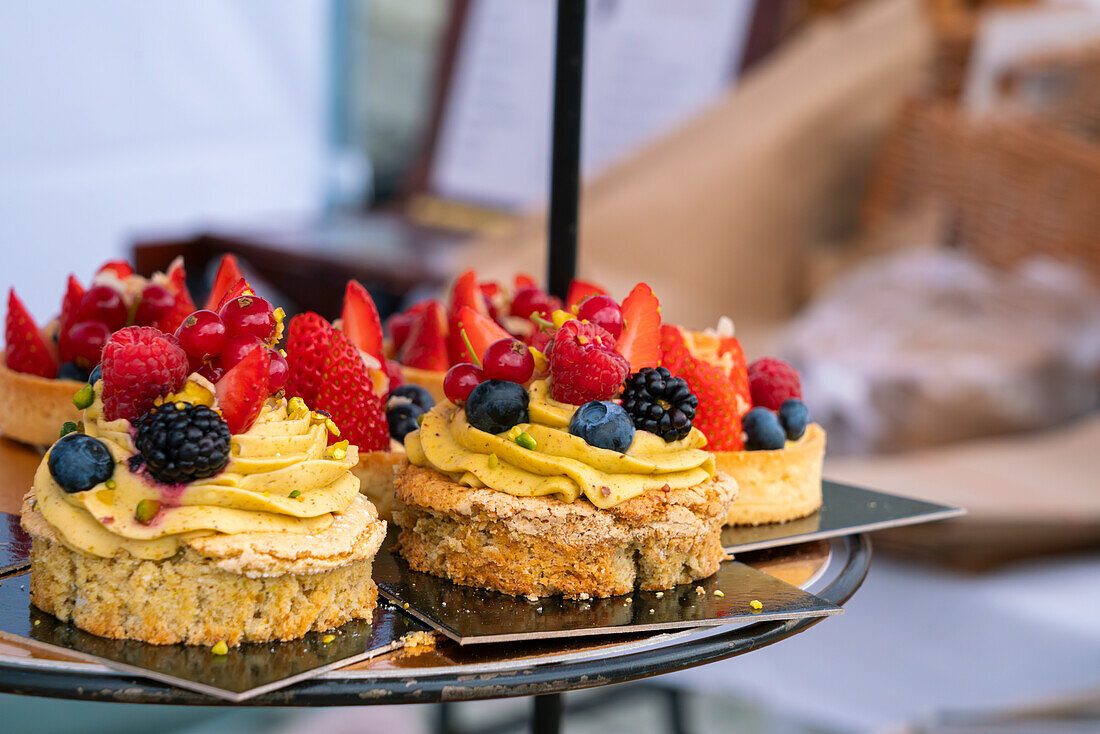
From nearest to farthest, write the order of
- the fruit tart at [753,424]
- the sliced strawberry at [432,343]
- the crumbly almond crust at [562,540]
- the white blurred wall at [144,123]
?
the crumbly almond crust at [562,540]
the fruit tart at [753,424]
the sliced strawberry at [432,343]
the white blurred wall at [144,123]

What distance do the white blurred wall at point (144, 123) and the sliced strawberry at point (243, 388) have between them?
8.66ft

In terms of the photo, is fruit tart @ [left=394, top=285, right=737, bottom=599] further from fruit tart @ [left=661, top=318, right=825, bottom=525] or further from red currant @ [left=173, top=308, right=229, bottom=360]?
red currant @ [left=173, top=308, right=229, bottom=360]

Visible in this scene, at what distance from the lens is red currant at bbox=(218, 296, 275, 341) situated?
1.05 meters

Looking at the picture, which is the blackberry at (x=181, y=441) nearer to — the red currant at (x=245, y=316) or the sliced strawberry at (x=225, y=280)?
the red currant at (x=245, y=316)

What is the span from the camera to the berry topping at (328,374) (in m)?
1.26

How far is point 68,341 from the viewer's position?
1479 mm

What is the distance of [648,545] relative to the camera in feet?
3.82

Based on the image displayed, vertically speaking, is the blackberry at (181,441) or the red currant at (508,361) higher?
the red currant at (508,361)

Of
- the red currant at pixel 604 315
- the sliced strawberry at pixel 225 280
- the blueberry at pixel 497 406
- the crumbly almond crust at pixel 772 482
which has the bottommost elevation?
the crumbly almond crust at pixel 772 482

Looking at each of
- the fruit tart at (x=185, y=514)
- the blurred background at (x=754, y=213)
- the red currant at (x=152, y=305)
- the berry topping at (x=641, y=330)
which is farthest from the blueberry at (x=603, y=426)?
the blurred background at (x=754, y=213)

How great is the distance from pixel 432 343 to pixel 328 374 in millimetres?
345

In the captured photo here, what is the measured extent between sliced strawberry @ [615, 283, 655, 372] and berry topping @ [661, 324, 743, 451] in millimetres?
63

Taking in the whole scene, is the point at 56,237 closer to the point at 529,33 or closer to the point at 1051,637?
the point at 529,33

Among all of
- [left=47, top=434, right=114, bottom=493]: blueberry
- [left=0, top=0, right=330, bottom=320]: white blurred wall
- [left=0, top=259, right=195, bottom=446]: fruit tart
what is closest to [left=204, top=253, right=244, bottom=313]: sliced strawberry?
[left=0, top=259, right=195, bottom=446]: fruit tart
